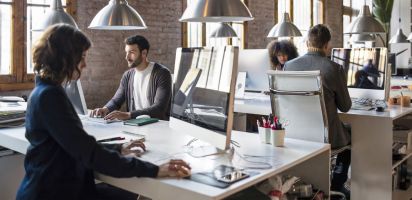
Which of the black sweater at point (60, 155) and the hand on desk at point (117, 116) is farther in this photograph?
the hand on desk at point (117, 116)

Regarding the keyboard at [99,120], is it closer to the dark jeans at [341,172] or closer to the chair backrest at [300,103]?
the chair backrest at [300,103]

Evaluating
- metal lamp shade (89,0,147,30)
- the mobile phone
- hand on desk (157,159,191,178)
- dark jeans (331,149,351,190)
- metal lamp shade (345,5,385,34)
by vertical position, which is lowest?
dark jeans (331,149,351,190)

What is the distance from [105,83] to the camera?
5.06m

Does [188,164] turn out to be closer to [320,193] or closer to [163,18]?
[320,193]

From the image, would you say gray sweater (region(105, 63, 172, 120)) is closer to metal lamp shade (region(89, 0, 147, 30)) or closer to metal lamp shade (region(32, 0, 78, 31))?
metal lamp shade (region(89, 0, 147, 30))

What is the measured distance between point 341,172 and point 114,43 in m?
2.94

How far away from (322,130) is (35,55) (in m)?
1.75

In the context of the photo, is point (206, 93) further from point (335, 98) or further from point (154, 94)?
point (154, 94)

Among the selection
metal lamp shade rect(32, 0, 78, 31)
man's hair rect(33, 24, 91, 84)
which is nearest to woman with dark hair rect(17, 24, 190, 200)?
man's hair rect(33, 24, 91, 84)

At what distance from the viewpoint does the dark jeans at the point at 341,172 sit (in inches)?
137

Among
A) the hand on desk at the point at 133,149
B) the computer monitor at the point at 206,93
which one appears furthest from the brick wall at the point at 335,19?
the hand on desk at the point at 133,149

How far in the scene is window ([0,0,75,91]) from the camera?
13.9ft

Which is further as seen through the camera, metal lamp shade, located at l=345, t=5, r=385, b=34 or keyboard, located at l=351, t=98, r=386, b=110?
metal lamp shade, located at l=345, t=5, r=385, b=34

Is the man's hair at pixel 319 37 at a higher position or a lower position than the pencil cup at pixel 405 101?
higher
